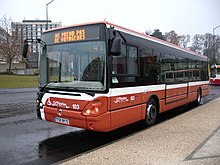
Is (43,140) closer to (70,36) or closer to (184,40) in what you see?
(70,36)

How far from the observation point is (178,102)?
33.1 ft

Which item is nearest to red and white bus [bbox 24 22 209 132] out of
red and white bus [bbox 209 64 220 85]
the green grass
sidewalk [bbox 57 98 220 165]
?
sidewalk [bbox 57 98 220 165]

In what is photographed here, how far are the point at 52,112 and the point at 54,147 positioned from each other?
92cm

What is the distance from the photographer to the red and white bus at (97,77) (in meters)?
5.60

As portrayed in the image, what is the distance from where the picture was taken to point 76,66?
237 inches

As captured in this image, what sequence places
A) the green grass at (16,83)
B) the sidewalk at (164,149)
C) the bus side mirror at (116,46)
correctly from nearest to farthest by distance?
the sidewalk at (164,149) → the bus side mirror at (116,46) → the green grass at (16,83)

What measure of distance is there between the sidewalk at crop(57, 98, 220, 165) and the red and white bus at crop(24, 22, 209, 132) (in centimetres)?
72

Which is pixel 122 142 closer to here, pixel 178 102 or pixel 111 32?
pixel 111 32

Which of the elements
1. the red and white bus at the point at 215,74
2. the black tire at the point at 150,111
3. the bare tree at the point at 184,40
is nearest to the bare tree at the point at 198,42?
the bare tree at the point at 184,40

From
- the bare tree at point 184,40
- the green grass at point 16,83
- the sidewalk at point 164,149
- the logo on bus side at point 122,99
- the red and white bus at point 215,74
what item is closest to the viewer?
the sidewalk at point 164,149

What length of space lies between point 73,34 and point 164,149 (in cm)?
359

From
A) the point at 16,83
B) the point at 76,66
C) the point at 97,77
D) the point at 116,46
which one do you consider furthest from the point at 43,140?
the point at 16,83

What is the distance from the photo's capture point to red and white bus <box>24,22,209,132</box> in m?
5.60

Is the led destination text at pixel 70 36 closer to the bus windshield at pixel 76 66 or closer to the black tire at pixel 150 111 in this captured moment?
the bus windshield at pixel 76 66
